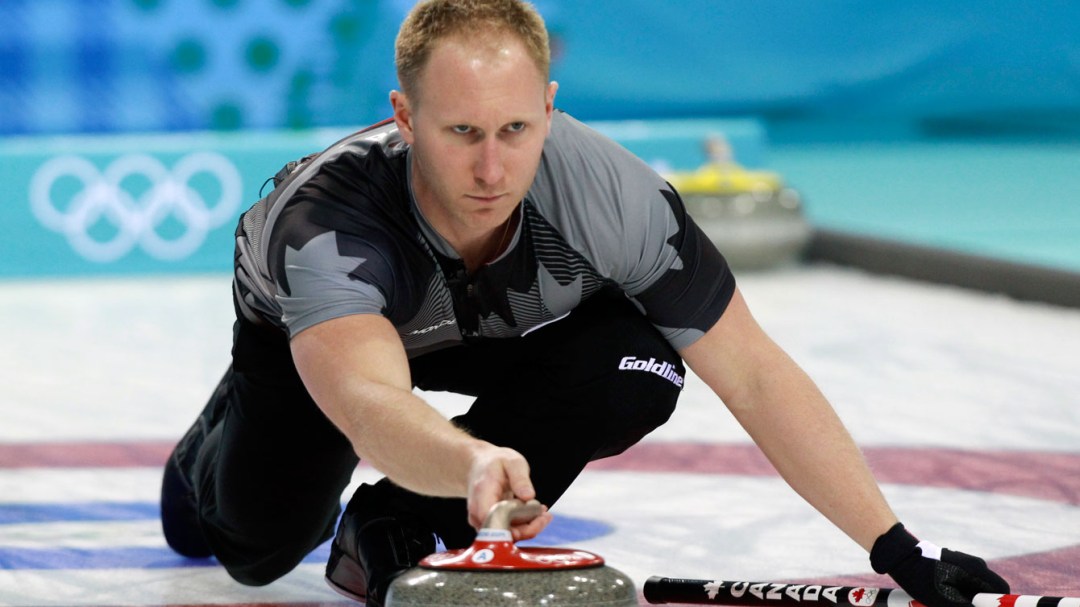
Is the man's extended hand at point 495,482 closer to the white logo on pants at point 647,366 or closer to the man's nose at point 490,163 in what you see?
the man's nose at point 490,163

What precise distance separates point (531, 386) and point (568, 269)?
20cm

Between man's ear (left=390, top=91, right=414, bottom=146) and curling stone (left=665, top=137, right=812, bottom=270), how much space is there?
442 centimetres

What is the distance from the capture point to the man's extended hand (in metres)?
1.37

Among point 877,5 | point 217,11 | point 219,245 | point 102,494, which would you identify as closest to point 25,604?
point 102,494

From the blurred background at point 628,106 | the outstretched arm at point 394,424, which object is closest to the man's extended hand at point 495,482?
the outstretched arm at point 394,424

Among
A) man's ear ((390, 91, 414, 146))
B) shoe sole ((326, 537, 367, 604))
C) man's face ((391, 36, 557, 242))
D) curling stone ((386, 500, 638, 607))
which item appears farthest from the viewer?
shoe sole ((326, 537, 367, 604))

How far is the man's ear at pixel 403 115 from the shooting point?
173 cm

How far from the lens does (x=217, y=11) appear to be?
737cm

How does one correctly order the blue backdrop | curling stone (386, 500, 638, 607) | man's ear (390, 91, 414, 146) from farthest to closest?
the blue backdrop < man's ear (390, 91, 414, 146) < curling stone (386, 500, 638, 607)

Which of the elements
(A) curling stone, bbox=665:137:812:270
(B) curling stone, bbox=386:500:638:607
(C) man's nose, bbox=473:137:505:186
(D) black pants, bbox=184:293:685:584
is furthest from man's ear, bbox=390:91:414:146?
(A) curling stone, bbox=665:137:812:270

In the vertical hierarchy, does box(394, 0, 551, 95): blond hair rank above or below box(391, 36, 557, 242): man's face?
above

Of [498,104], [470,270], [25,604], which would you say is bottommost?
[25,604]

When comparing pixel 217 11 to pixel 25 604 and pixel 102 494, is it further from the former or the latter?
pixel 25 604

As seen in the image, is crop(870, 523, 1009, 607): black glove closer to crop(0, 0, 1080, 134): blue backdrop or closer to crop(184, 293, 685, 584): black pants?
crop(184, 293, 685, 584): black pants
